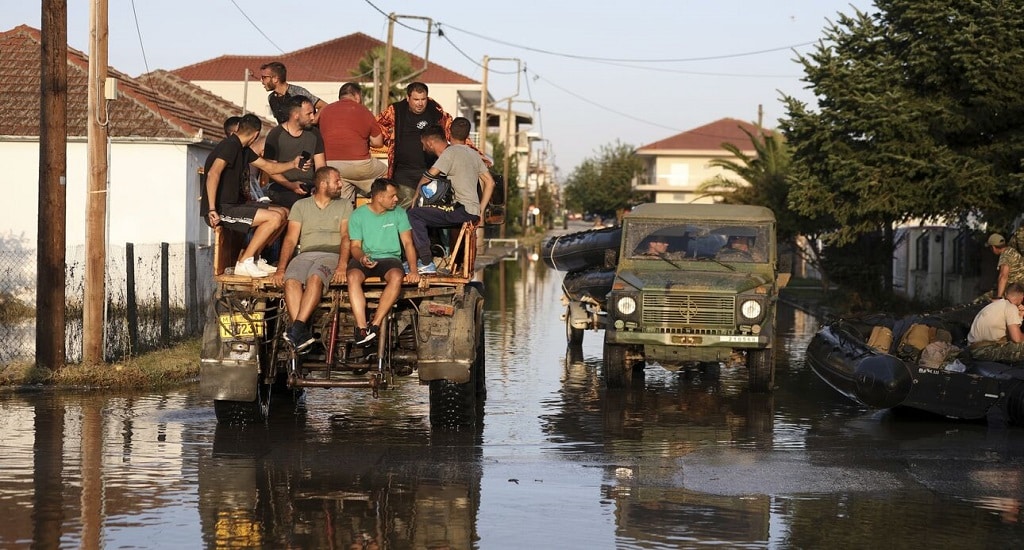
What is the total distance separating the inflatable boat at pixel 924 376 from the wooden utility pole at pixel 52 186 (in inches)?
331

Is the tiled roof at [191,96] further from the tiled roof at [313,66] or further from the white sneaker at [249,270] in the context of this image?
the tiled roof at [313,66]

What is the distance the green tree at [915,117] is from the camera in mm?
23047

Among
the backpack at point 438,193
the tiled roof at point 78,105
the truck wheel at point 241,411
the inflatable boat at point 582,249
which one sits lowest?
the truck wheel at point 241,411

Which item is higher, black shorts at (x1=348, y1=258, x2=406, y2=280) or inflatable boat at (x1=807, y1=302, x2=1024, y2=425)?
black shorts at (x1=348, y1=258, x2=406, y2=280)

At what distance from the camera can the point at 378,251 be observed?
41.1 ft

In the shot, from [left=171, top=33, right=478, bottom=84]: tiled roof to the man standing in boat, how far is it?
73.7 m

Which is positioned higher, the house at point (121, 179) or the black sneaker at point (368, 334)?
the house at point (121, 179)

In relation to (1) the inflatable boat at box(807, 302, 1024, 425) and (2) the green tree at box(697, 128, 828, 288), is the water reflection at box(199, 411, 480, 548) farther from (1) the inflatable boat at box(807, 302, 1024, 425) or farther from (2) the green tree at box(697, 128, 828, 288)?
(2) the green tree at box(697, 128, 828, 288)

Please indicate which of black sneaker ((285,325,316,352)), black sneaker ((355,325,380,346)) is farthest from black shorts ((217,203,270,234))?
black sneaker ((355,325,380,346))

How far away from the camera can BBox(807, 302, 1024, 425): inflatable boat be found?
13125mm

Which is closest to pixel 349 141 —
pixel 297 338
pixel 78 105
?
pixel 297 338

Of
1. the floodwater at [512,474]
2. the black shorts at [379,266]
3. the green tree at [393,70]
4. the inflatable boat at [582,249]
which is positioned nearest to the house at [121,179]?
the inflatable boat at [582,249]

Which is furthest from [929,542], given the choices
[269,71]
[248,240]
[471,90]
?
[471,90]

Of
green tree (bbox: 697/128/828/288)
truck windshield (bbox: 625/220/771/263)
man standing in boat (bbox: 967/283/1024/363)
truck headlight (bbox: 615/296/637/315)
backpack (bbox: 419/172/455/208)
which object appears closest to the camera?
backpack (bbox: 419/172/455/208)
